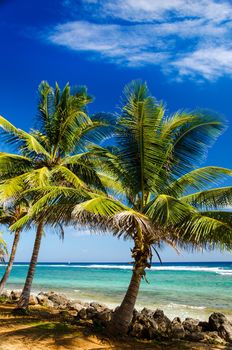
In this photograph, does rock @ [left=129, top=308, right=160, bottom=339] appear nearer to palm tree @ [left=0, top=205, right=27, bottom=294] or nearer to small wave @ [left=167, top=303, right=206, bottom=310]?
palm tree @ [left=0, top=205, right=27, bottom=294]

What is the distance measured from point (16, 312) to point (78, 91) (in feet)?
24.7

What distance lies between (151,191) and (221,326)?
5.16 m

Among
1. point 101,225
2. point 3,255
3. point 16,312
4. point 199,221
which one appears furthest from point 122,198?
point 3,255

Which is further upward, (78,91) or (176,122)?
(78,91)

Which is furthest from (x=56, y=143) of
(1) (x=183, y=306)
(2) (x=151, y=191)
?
(1) (x=183, y=306)

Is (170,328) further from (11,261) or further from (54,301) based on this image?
(11,261)

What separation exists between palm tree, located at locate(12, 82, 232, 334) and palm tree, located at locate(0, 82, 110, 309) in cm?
194

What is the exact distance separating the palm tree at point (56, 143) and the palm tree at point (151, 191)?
194cm

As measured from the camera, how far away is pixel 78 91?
12312 mm

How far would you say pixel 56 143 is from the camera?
1195 centimetres

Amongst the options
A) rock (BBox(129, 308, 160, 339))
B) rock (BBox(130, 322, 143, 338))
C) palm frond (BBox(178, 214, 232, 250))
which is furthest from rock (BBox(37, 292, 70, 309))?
palm frond (BBox(178, 214, 232, 250))

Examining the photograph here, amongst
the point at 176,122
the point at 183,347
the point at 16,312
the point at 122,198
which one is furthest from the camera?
the point at 16,312

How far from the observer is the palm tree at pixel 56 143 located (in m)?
10.7

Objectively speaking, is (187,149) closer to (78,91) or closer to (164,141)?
(164,141)
